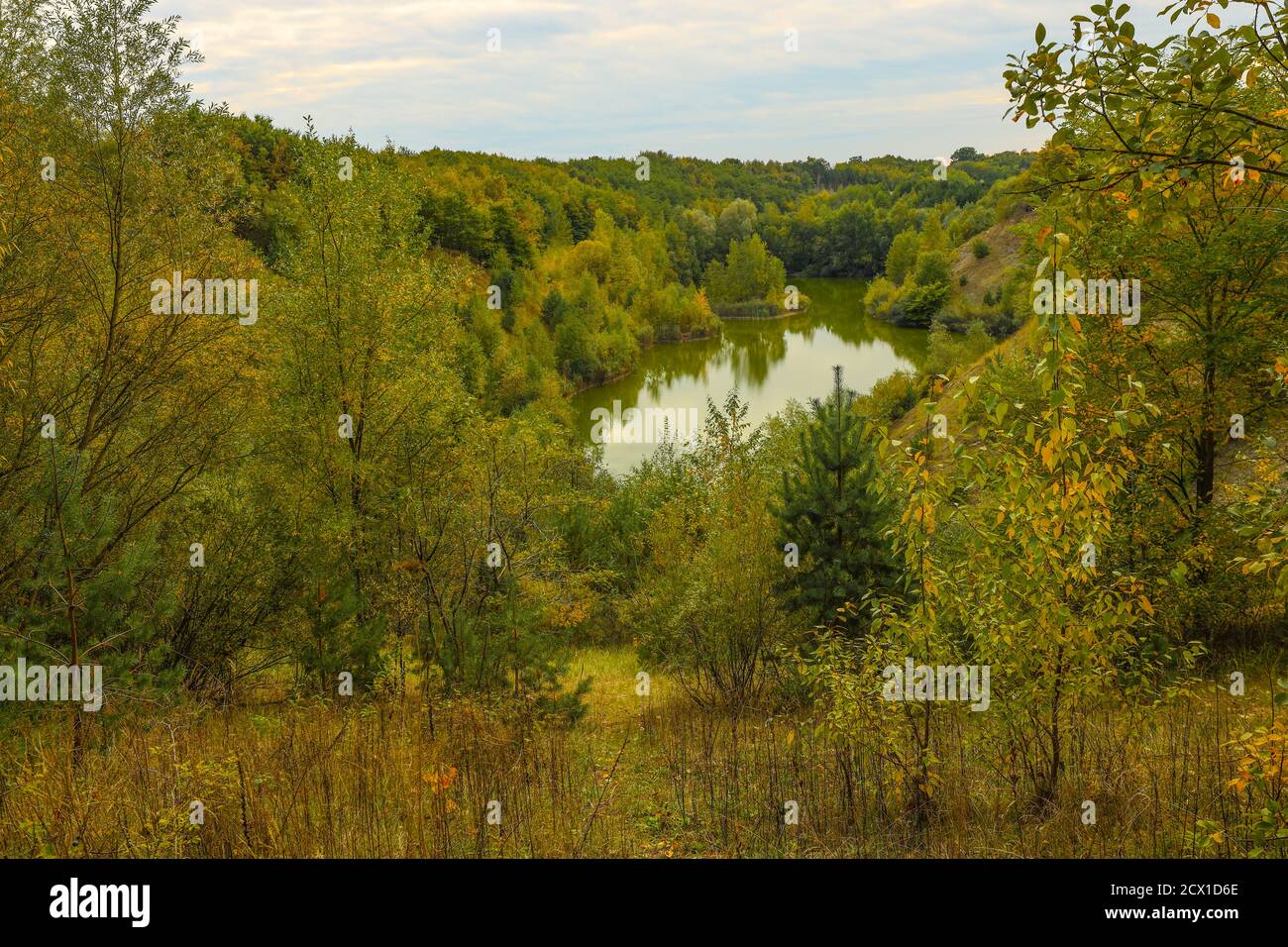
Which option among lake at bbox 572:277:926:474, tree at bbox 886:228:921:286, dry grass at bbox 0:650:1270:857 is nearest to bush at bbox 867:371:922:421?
lake at bbox 572:277:926:474

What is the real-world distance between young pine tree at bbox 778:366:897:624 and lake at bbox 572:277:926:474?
31.4 meters

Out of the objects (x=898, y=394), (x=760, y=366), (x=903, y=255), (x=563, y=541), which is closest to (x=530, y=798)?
(x=563, y=541)

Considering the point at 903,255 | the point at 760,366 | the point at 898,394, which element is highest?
the point at 903,255

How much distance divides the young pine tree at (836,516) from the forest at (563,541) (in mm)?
80

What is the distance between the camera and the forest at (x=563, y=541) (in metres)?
4.39

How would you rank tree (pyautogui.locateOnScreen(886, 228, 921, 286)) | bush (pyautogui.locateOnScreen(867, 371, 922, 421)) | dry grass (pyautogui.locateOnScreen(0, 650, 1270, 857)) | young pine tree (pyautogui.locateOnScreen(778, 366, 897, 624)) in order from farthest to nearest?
tree (pyautogui.locateOnScreen(886, 228, 921, 286)), bush (pyautogui.locateOnScreen(867, 371, 922, 421)), young pine tree (pyautogui.locateOnScreen(778, 366, 897, 624)), dry grass (pyautogui.locateOnScreen(0, 650, 1270, 857))

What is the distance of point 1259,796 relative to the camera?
5070 mm

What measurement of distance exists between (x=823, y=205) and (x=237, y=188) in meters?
151

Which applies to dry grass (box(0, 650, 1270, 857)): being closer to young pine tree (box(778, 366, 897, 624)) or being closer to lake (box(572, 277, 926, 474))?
young pine tree (box(778, 366, 897, 624))

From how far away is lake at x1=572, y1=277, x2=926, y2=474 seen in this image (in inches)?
2386

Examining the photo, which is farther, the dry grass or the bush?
the bush

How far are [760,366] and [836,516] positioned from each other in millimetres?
62925

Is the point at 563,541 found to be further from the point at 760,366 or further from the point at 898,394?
the point at 760,366

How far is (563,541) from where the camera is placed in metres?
14.3
